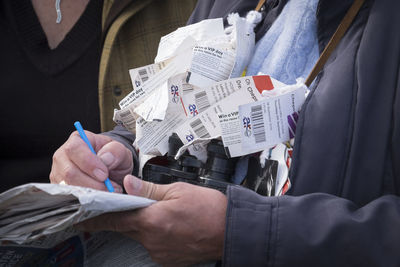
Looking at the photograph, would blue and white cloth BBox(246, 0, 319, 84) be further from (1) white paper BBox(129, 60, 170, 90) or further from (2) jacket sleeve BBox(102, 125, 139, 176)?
(2) jacket sleeve BBox(102, 125, 139, 176)

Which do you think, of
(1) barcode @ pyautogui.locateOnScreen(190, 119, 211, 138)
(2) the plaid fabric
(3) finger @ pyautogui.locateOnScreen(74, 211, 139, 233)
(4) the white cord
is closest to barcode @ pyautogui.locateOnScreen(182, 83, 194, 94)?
(1) barcode @ pyautogui.locateOnScreen(190, 119, 211, 138)

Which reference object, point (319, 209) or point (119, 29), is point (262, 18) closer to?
point (319, 209)

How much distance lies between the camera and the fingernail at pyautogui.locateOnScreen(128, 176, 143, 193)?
68 cm

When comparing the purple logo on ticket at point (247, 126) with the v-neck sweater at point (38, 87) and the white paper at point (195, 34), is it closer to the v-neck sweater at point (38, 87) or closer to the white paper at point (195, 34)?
the white paper at point (195, 34)

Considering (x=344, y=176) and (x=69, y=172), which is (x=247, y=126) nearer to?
(x=344, y=176)

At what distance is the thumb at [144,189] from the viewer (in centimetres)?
68

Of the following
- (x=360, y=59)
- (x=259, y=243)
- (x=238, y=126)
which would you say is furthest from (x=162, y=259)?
(x=360, y=59)

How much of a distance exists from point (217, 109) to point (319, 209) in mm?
292

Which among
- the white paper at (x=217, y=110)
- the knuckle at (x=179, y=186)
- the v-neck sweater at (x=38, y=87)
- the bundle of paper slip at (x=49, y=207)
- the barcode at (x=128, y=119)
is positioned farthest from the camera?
the v-neck sweater at (x=38, y=87)

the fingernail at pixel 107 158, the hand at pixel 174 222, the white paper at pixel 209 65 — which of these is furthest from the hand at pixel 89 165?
the white paper at pixel 209 65

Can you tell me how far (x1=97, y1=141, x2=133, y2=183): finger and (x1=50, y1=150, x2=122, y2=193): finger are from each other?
5 cm

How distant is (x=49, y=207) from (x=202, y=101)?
1.26 feet

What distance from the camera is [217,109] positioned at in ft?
2.70

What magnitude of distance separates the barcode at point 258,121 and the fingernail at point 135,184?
0.83 ft
